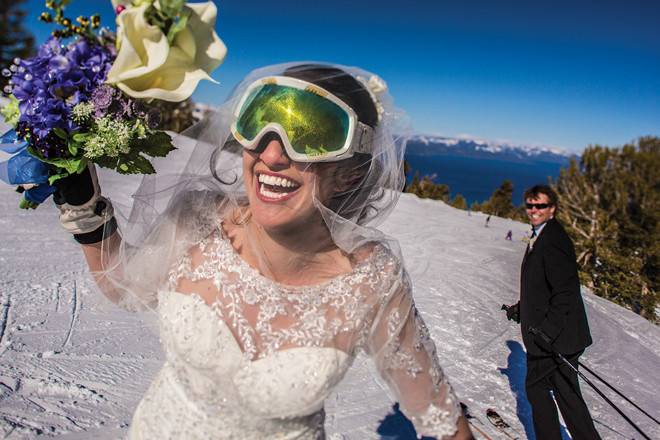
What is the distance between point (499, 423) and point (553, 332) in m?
1.45

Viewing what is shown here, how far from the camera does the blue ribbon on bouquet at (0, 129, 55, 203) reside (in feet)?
4.45

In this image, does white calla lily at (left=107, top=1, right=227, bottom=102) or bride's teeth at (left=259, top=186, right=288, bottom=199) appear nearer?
white calla lily at (left=107, top=1, right=227, bottom=102)

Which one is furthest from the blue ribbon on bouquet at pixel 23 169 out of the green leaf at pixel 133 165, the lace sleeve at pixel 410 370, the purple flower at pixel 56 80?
the lace sleeve at pixel 410 370

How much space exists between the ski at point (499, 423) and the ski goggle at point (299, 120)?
12.2ft

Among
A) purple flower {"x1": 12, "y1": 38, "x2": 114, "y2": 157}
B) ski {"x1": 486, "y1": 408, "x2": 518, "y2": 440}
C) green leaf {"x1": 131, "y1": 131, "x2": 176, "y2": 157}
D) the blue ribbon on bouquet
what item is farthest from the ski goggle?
ski {"x1": 486, "y1": 408, "x2": 518, "y2": 440}

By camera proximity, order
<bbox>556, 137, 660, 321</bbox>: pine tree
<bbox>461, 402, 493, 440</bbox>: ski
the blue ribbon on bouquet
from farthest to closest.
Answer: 1. <bbox>556, 137, 660, 321</bbox>: pine tree
2. <bbox>461, 402, 493, 440</bbox>: ski
3. the blue ribbon on bouquet

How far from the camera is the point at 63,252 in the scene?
7.12 m

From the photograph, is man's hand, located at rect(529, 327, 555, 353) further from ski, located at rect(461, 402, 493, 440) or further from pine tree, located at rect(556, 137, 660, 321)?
pine tree, located at rect(556, 137, 660, 321)

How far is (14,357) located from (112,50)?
4020 mm

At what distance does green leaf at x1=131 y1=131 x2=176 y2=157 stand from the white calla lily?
0.89 ft

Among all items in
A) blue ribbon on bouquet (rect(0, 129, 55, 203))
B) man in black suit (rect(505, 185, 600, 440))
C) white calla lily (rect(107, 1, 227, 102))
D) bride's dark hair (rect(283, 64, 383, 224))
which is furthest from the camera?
man in black suit (rect(505, 185, 600, 440))

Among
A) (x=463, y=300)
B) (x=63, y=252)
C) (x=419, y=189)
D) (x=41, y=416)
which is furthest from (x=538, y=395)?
(x=419, y=189)

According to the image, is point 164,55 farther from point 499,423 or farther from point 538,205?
point 499,423

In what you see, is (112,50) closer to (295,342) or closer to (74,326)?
(295,342)
